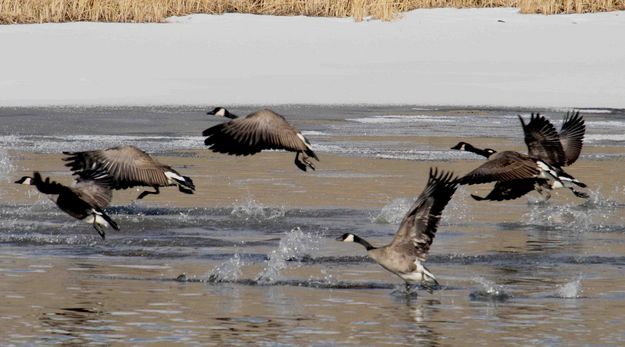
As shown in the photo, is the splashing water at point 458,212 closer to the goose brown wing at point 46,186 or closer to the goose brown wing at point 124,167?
the goose brown wing at point 124,167

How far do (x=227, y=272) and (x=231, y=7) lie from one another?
69.8ft

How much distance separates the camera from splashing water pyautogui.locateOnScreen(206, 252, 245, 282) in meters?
10.1

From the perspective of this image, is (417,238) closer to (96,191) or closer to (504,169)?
(504,169)

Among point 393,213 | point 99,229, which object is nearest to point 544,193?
point 393,213

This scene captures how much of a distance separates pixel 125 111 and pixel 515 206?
9150 mm

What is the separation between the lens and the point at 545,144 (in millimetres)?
13633

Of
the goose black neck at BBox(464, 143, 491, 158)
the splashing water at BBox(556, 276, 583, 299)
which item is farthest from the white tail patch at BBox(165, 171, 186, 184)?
the splashing water at BBox(556, 276, 583, 299)

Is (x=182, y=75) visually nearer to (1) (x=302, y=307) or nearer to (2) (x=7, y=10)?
(2) (x=7, y=10)

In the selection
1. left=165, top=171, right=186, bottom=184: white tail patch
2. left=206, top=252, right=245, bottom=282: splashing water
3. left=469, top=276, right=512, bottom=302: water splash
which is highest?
left=165, top=171, right=186, bottom=184: white tail patch

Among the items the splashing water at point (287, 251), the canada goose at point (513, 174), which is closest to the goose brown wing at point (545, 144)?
the canada goose at point (513, 174)

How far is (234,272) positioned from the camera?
10.2m

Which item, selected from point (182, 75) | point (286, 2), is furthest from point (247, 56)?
point (286, 2)

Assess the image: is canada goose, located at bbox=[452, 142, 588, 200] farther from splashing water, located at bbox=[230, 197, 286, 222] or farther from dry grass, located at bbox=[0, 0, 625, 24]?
dry grass, located at bbox=[0, 0, 625, 24]

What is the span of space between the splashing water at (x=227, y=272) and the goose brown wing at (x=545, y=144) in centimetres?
389
